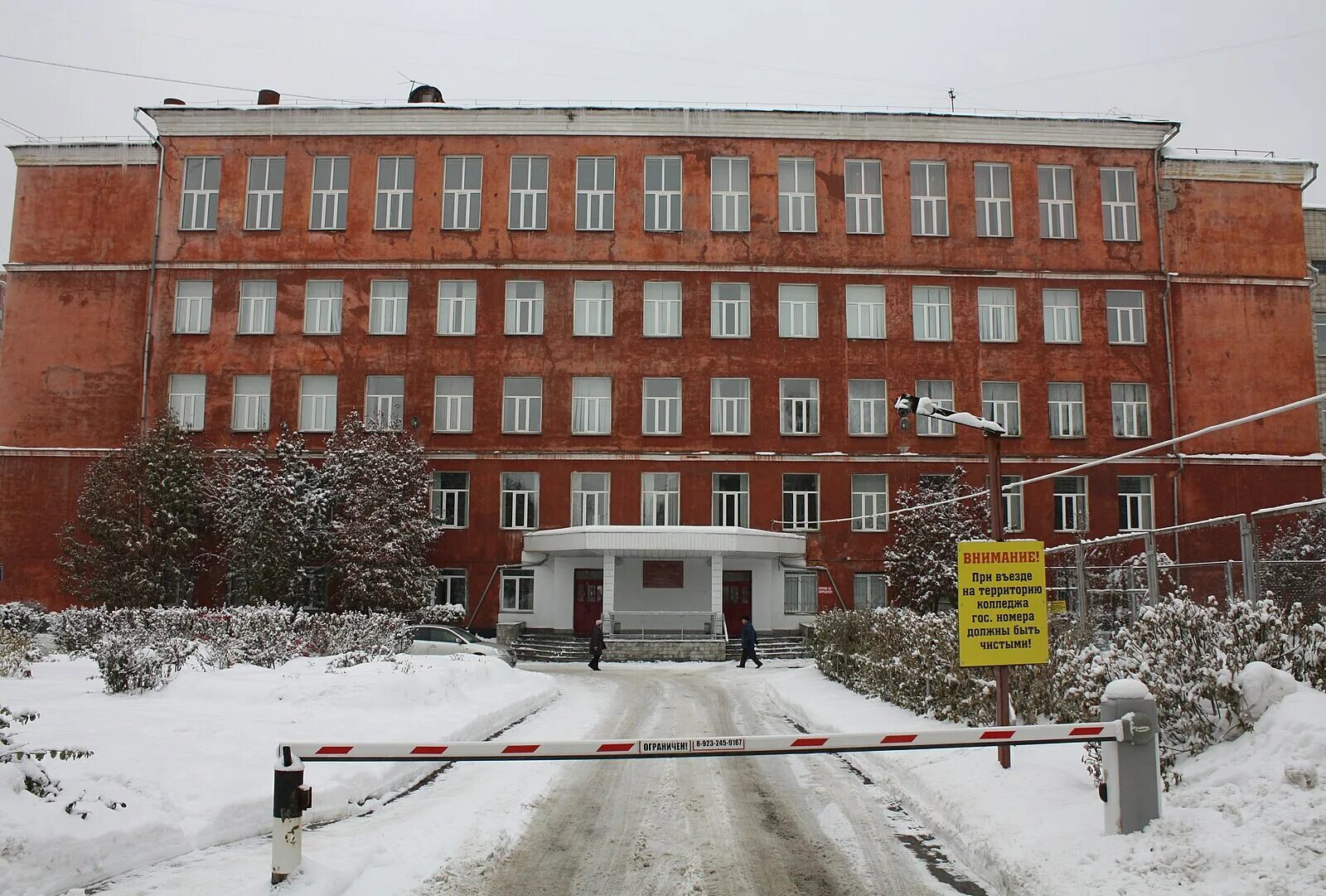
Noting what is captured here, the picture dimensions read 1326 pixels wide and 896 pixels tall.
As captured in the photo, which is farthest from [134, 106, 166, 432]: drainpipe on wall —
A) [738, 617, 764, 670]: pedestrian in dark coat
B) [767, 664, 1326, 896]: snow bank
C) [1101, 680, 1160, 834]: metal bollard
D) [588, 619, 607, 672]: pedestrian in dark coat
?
[1101, 680, 1160, 834]: metal bollard

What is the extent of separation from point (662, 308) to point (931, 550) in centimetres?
1388

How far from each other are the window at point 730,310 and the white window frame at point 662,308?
1337 millimetres

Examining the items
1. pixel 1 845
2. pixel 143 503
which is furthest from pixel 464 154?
pixel 1 845

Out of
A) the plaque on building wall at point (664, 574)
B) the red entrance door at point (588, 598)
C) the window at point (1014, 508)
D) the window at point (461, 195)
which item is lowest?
the red entrance door at point (588, 598)

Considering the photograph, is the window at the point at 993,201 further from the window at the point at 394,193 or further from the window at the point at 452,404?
the window at the point at 394,193

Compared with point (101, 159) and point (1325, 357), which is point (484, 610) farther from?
point (1325, 357)

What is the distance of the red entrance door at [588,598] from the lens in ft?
136

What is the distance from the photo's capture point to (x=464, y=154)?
141 ft

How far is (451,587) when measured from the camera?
41094 millimetres

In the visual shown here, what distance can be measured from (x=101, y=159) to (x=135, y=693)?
36212 mm

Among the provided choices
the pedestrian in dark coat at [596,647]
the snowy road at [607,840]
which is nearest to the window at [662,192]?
the pedestrian in dark coat at [596,647]

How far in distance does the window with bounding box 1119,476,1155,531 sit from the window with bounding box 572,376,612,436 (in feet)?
65.6

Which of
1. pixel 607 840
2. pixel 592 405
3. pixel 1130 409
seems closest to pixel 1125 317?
pixel 1130 409

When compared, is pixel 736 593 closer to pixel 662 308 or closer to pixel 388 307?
pixel 662 308
